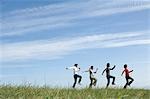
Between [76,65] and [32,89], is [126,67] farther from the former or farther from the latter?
[32,89]

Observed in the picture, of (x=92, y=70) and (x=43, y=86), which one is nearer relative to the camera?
(x=43, y=86)

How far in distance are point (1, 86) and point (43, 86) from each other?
2021 mm

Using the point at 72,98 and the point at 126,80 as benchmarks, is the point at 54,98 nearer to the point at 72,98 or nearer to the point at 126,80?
the point at 72,98

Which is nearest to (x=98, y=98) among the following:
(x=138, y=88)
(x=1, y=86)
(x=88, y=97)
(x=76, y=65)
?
(x=88, y=97)

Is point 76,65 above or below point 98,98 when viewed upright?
above

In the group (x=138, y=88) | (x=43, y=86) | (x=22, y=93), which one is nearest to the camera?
(x=22, y=93)

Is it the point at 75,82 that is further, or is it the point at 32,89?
the point at 75,82

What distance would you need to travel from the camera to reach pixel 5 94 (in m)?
17.5

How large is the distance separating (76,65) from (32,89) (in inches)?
477

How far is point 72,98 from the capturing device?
53.1ft

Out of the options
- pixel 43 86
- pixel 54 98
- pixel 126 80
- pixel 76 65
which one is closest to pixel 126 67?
pixel 126 80

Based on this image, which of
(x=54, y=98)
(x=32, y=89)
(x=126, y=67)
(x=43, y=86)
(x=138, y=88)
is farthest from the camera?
(x=126, y=67)

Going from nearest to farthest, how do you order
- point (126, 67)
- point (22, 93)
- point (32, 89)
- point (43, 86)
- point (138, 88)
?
point (22, 93) → point (32, 89) → point (43, 86) → point (138, 88) → point (126, 67)

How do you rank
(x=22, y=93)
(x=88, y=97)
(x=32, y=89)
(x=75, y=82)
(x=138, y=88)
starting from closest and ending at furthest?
(x=88, y=97) → (x=22, y=93) → (x=32, y=89) → (x=138, y=88) → (x=75, y=82)
